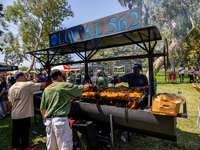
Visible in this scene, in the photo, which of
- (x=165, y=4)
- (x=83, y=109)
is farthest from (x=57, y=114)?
(x=165, y=4)

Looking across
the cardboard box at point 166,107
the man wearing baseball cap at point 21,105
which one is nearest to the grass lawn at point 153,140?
the man wearing baseball cap at point 21,105

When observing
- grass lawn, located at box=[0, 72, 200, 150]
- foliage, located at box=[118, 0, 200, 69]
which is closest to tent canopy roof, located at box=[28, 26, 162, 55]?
grass lawn, located at box=[0, 72, 200, 150]

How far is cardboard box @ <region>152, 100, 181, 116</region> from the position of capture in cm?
222

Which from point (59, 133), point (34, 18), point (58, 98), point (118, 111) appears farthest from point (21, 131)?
point (34, 18)

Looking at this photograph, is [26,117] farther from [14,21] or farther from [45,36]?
[14,21]

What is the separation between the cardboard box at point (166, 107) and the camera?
7.30 feet

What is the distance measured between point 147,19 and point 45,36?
2084 centimetres

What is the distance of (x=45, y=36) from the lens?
66.0 ft

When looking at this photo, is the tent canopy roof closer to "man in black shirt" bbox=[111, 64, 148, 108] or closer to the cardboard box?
"man in black shirt" bbox=[111, 64, 148, 108]

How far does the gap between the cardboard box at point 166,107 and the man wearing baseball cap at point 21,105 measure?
9.94ft

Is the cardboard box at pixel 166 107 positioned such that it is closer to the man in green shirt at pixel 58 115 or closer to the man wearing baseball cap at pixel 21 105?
the man in green shirt at pixel 58 115

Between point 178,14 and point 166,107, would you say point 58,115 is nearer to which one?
point 166,107

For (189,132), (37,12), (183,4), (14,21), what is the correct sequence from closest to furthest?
(189,132)
(37,12)
(14,21)
(183,4)

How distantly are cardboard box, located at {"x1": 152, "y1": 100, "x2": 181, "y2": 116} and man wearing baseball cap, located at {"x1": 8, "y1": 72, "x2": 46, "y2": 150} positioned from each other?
9.94ft
